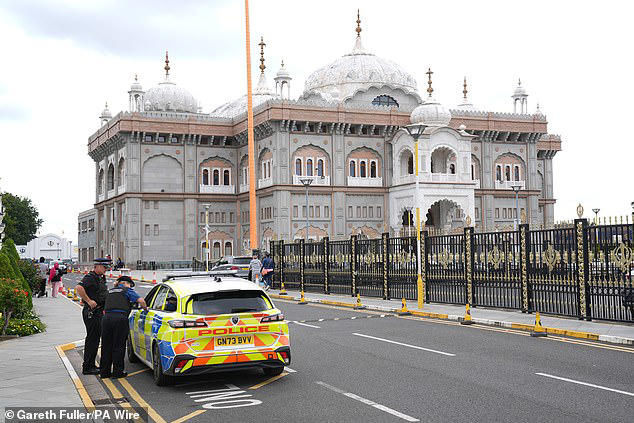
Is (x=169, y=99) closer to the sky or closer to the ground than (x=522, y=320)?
closer to the sky

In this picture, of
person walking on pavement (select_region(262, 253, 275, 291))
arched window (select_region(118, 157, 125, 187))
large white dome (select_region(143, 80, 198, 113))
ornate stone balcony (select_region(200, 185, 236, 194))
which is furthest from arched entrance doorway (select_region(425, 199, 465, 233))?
person walking on pavement (select_region(262, 253, 275, 291))

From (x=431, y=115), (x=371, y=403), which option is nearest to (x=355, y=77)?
(x=431, y=115)

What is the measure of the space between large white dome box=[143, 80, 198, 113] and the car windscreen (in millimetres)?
Answer: 62288

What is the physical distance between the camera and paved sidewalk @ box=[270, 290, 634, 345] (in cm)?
1466

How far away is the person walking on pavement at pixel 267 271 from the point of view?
114 ft

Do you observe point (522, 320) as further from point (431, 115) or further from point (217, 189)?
point (217, 189)

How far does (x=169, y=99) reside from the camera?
7056cm

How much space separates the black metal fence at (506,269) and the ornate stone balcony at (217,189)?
3658cm

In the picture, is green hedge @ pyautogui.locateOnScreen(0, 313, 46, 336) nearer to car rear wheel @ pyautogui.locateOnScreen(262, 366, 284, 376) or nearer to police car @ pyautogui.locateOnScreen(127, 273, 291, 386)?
police car @ pyautogui.locateOnScreen(127, 273, 291, 386)

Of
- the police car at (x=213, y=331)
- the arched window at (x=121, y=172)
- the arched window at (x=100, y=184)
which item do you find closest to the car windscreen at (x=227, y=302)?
the police car at (x=213, y=331)

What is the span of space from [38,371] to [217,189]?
5595 cm

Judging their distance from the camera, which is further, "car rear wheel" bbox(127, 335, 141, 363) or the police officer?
"car rear wheel" bbox(127, 335, 141, 363)

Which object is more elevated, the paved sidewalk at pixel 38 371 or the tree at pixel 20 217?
the tree at pixel 20 217

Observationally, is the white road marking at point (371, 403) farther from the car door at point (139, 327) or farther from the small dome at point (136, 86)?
the small dome at point (136, 86)
